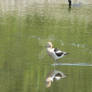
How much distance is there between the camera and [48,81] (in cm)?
1094

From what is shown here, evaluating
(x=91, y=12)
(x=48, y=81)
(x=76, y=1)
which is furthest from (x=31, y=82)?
(x=76, y=1)

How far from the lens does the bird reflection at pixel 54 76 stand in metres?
10.9

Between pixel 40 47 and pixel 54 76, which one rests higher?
pixel 54 76

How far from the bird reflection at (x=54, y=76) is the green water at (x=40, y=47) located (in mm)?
100

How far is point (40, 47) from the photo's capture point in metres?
15.6

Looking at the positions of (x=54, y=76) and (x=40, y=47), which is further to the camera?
(x=40, y=47)

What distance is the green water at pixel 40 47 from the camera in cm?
1071

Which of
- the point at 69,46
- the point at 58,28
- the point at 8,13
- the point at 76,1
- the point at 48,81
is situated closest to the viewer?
the point at 48,81

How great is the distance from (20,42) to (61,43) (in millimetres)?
1262

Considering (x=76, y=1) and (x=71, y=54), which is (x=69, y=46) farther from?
(x=76, y=1)

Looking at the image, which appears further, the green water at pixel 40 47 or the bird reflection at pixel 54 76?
the bird reflection at pixel 54 76

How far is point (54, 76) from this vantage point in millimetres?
11422

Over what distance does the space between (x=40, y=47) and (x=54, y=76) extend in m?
4.26

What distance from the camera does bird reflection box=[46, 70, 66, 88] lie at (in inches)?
427
